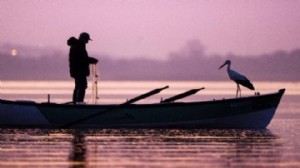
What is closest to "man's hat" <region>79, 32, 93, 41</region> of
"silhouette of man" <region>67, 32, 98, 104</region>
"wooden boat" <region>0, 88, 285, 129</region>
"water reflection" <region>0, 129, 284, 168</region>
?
"silhouette of man" <region>67, 32, 98, 104</region>

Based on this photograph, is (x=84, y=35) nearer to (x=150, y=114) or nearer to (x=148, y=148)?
(x=150, y=114)

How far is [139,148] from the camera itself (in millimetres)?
20281

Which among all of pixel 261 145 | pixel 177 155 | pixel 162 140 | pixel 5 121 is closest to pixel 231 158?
pixel 177 155

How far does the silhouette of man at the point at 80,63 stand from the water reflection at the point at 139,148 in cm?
155

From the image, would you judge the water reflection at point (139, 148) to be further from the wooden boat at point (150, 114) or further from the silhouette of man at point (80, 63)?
the silhouette of man at point (80, 63)

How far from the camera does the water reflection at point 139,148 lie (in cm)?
1702

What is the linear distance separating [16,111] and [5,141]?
6.81 metres

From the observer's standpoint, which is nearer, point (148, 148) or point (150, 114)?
point (148, 148)

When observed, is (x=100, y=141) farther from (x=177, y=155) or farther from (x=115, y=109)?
(x=115, y=109)

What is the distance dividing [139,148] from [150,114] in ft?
27.1

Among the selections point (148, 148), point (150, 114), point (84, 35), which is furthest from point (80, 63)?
point (148, 148)

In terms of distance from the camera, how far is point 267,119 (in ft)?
96.0

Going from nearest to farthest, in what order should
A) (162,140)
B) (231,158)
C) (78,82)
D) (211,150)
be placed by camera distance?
(231,158), (211,150), (162,140), (78,82)

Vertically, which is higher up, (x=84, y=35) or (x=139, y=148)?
(x=84, y=35)
